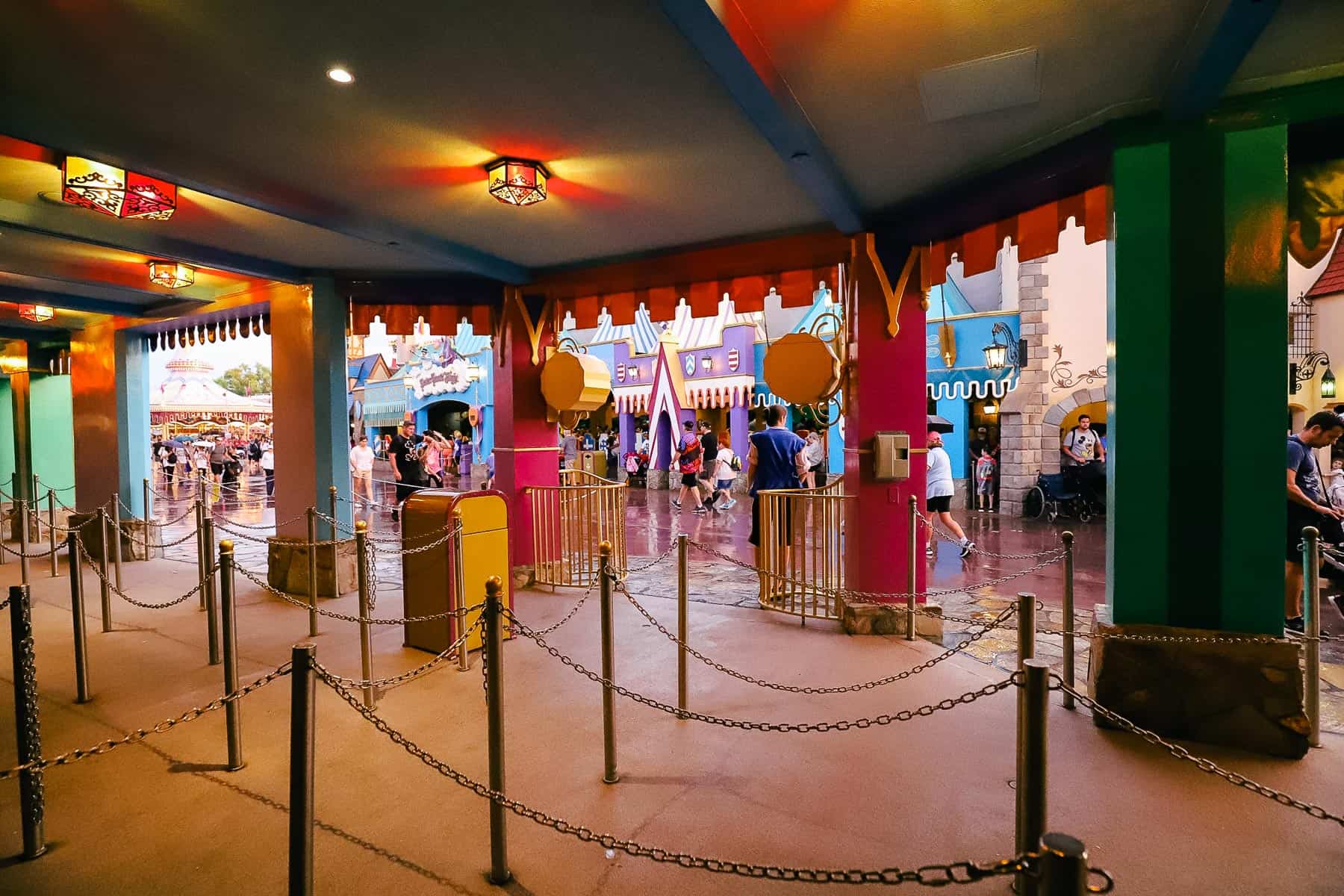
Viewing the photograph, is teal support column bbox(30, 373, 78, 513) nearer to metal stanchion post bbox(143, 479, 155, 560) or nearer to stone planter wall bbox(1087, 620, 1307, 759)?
metal stanchion post bbox(143, 479, 155, 560)

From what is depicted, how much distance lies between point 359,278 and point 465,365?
58.9ft

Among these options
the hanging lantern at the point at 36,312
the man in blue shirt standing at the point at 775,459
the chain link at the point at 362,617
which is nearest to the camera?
the chain link at the point at 362,617

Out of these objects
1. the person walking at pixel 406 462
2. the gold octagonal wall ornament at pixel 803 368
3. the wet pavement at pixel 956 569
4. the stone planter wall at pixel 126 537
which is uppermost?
the gold octagonal wall ornament at pixel 803 368

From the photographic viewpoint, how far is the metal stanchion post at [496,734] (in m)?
2.55

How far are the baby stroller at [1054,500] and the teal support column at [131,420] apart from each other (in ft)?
47.9

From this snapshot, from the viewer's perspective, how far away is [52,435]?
38.9ft

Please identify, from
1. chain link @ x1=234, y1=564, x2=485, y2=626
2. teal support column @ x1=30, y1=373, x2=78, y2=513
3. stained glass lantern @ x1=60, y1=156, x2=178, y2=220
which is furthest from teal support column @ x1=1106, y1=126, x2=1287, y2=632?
teal support column @ x1=30, y1=373, x2=78, y2=513

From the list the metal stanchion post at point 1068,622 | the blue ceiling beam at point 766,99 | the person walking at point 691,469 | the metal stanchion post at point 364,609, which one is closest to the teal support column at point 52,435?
the person walking at point 691,469

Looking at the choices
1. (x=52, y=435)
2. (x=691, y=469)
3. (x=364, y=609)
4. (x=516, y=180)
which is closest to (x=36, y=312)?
(x=52, y=435)

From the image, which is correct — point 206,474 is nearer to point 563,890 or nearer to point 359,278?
point 359,278

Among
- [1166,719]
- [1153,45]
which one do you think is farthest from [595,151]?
[1166,719]

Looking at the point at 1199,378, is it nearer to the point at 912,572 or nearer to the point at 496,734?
the point at 912,572

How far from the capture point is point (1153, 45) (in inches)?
121

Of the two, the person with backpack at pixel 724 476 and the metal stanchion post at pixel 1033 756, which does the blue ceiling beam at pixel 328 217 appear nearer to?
the metal stanchion post at pixel 1033 756
